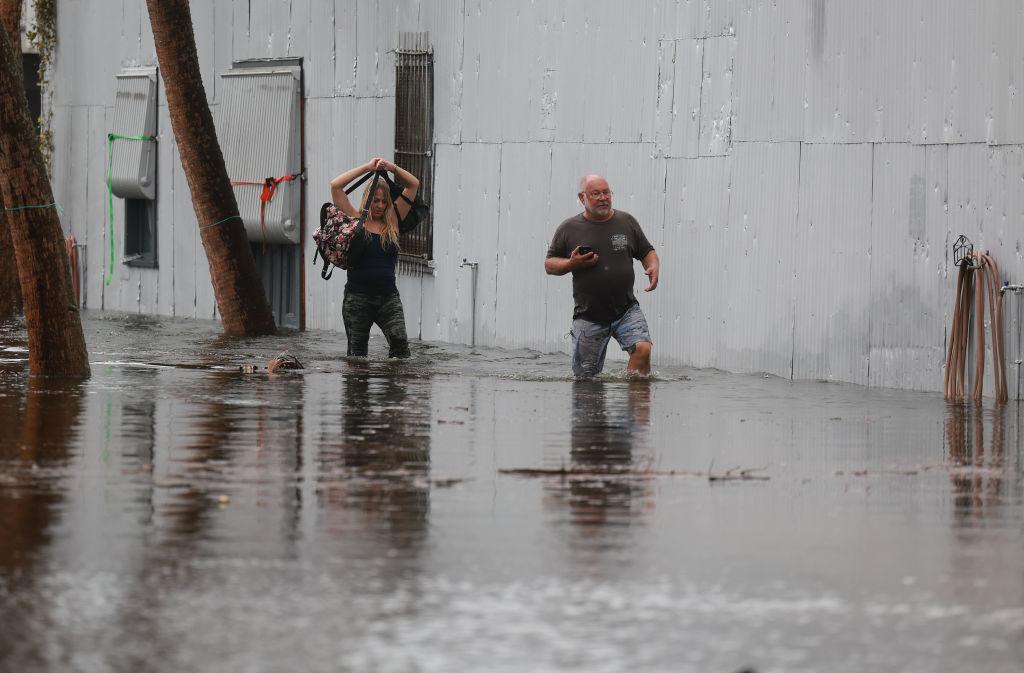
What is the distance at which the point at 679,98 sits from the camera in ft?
58.7

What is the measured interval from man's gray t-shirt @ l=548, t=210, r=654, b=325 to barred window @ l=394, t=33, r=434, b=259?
5.72 metres

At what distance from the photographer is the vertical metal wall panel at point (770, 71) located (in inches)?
657

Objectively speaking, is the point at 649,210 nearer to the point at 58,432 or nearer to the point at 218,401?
the point at 218,401

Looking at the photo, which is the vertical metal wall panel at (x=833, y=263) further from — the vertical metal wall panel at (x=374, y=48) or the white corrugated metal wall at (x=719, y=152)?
the vertical metal wall panel at (x=374, y=48)

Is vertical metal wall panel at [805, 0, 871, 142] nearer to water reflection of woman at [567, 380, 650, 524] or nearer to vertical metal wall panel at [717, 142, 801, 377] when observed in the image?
vertical metal wall panel at [717, 142, 801, 377]

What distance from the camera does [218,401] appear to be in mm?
14055

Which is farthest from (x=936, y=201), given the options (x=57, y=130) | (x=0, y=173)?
(x=57, y=130)

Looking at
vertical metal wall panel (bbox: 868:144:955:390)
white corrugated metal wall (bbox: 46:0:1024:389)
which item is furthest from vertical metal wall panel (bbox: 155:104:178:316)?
vertical metal wall panel (bbox: 868:144:955:390)

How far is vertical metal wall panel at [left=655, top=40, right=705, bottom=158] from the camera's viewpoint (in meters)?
17.7

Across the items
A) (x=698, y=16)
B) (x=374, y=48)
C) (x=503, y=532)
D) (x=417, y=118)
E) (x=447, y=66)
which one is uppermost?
(x=374, y=48)

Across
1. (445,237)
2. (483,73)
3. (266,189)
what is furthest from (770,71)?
(266,189)

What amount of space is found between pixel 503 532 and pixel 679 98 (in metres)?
9.90

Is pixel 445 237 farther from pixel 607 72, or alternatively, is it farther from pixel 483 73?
pixel 607 72

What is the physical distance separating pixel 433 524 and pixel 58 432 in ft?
12.8
